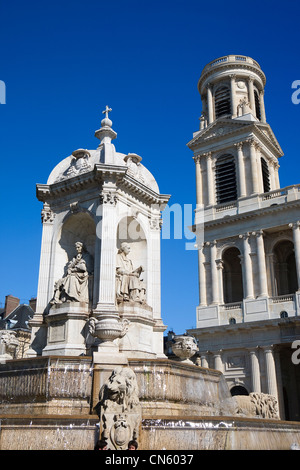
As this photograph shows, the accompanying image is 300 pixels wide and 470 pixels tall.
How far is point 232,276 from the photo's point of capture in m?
44.5

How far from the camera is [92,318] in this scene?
13.4 metres

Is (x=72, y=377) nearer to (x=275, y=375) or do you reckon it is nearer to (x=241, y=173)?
(x=275, y=375)

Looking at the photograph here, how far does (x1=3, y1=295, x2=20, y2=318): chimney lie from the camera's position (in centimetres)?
6193

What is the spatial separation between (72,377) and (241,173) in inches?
1377

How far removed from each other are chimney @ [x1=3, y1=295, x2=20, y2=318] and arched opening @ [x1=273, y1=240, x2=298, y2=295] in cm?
3533

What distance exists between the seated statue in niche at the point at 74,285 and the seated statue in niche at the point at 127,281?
99cm

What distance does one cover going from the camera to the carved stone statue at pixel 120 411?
336 inches

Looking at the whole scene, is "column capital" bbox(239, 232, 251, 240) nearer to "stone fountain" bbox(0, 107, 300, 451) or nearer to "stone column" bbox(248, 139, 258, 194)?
"stone column" bbox(248, 139, 258, 194)

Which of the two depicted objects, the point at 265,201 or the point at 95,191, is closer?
the point at 95,191

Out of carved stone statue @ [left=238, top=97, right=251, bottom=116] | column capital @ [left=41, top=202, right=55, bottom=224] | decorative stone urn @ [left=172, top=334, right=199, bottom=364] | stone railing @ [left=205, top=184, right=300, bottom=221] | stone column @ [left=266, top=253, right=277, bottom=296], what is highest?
carved stone statue @ [left=238, top=97, right=251, bottom=116]

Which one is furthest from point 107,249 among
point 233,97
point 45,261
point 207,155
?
point 233,97

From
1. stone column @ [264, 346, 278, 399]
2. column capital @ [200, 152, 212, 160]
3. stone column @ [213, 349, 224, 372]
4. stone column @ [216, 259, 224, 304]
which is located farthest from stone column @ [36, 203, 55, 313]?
column capital @ [200, 152, 212, 160]
